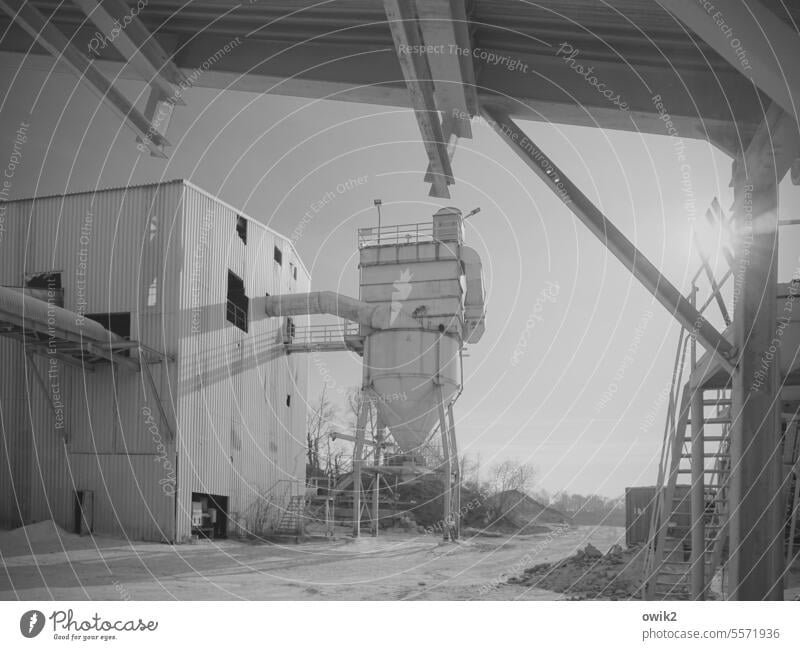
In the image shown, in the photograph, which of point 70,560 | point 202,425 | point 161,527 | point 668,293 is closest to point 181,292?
point 202,425

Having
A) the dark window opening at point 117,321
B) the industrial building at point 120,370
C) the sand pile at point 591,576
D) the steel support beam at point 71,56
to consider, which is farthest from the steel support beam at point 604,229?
the dark window opening at point 117,321

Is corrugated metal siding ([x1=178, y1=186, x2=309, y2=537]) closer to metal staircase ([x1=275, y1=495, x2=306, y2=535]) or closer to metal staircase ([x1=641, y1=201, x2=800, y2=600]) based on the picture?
metal staircase ([x1=275, y1=495, x2=306, y2=535])

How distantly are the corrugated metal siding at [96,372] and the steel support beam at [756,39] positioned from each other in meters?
17.8

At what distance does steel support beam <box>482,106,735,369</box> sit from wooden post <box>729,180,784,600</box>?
376 millimetres

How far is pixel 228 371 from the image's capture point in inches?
897

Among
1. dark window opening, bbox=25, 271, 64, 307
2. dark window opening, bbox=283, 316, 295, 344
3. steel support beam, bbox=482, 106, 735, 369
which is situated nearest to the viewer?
steel support beam, bbox=482, 106, 735, 369

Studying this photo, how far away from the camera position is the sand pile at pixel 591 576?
13095 mm

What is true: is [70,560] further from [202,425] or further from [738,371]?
[738,371]

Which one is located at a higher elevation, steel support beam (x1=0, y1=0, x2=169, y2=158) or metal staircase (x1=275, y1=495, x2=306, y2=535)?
steel support beam (x1=0, y1=0, x2=169, y2=158)

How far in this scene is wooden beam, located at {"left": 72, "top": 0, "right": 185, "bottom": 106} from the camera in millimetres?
5512

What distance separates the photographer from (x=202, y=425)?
21453mm

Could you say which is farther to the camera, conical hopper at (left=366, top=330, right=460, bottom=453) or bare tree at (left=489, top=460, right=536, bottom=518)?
bare tree at (left=489, top=460, right=536, bottom=518)

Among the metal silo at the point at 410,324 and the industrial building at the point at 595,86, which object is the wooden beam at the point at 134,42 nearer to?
the industrial building at the point at 595,86
